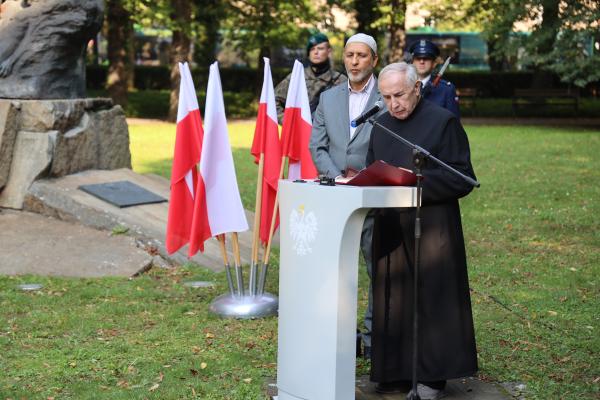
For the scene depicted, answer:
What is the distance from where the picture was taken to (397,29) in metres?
30.6

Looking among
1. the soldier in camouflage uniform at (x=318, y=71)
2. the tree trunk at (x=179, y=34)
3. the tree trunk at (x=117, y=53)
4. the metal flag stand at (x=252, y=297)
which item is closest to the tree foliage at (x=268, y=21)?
the tree trunk at (x=179, y=34)

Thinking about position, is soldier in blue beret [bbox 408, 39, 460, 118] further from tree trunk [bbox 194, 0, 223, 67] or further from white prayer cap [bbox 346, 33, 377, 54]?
tree trunk [bbox 194, 0, 223, 67]

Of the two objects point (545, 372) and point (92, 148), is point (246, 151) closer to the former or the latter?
point (92, 148)

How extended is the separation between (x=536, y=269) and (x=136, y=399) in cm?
486

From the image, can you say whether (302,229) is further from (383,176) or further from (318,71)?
(318,71)

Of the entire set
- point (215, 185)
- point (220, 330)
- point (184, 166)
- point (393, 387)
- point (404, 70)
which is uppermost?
point (404, 70)

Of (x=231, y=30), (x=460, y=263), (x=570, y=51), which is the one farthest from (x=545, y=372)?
(x=231, y=30)

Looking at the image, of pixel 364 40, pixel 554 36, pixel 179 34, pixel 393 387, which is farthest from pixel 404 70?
pixel 179 34

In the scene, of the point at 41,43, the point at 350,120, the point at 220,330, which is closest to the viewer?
the point at 350,120

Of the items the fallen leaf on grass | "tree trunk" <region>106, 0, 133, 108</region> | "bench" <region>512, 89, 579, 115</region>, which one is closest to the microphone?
the fallen leaf on grass

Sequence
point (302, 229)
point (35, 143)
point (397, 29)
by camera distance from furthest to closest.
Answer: point (397, 29) → point (35, 143) → point (302, 229)

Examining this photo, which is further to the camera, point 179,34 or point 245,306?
point 179,34

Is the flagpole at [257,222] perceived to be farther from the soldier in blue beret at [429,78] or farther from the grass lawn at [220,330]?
the soldier in blue beret at [429,78]

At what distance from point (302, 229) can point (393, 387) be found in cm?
119
